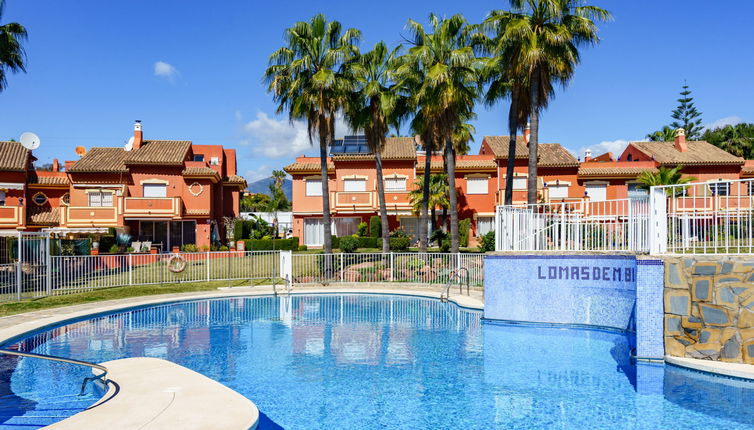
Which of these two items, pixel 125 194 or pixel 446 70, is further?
pixel 125 194

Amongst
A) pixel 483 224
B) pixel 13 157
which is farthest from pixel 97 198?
pixel 483 224

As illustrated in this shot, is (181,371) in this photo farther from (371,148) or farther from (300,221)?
(300,221)

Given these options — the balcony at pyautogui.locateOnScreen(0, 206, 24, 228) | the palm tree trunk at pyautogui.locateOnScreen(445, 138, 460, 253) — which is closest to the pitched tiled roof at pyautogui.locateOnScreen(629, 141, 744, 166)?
the palm tree trunk at pyautogui.locateOnScreen(445, 138, 460, 253)

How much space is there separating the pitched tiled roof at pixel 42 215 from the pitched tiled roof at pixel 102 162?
3.66 m

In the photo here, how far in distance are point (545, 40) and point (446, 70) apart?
13.6 feet

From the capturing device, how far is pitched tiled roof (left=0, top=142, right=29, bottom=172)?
34875mm

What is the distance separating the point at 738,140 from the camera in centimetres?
4944

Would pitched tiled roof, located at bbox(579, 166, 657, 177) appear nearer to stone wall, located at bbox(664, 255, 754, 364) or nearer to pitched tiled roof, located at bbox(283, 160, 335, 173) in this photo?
pitched tiled roof, located at bbox(283, 160, 335, 173)

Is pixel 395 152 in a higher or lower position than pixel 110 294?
higher

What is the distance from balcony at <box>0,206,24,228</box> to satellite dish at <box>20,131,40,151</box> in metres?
4.24

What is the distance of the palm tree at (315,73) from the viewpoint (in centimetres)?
2245

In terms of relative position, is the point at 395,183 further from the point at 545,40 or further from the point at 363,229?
the point at 545,40

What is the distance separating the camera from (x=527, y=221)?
1369 centimetres

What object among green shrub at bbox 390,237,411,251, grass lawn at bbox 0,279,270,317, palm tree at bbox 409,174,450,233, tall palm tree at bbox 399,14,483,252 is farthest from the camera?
palm tree at bbox 409,174,450,233
